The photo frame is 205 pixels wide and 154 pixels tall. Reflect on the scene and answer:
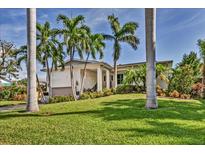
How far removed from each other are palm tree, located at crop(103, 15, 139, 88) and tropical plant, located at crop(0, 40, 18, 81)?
8013mm

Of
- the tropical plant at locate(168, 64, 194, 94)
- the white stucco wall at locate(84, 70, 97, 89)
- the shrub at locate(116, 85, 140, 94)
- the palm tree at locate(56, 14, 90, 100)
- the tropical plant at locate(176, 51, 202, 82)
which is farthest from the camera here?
the white stucco wall at locate(84, 70, 97, 89)

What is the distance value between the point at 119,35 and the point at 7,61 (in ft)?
31.4

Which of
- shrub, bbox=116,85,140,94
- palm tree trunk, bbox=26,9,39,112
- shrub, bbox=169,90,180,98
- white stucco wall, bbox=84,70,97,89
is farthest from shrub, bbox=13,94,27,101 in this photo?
shrub, bbox=169,90,180,98

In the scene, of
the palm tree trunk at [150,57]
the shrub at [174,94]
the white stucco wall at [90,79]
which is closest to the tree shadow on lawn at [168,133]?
the palm tree trunk at [150,57]

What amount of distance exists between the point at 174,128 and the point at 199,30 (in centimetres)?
712

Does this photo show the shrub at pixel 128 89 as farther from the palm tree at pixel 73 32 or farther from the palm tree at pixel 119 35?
the palm tree at pixel 73 32

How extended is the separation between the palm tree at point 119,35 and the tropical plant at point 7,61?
26.3ft

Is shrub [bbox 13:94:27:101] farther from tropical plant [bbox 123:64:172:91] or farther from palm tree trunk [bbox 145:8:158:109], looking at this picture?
palm tree trunk [bbox 145:8:158:109]

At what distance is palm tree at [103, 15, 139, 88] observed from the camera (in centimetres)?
1874

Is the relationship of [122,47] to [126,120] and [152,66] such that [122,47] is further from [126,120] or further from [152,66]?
[126,120]

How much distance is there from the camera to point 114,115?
8211 mm

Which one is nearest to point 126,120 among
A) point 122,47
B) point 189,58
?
point 122,47
